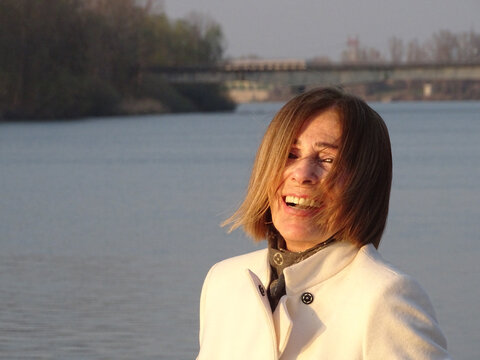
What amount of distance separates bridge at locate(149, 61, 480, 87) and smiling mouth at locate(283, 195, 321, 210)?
73.3m

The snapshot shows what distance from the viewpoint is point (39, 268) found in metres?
10.6

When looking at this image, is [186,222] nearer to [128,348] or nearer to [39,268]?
[39,268]

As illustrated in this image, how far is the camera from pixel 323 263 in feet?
6.00

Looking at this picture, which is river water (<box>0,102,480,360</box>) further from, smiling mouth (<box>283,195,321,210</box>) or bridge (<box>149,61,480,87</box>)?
bridge (<box>149,61,480,87</box>)

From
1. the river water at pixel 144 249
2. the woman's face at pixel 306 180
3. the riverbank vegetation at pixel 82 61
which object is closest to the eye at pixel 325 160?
the woman's face at pixel 306 180

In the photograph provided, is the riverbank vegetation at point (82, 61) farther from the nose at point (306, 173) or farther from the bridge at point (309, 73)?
the nose at point (306, 173)

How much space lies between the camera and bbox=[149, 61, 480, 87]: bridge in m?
78.4

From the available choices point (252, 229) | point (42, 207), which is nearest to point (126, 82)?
point (42, 207)

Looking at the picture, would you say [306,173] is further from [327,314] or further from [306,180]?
[327,314]

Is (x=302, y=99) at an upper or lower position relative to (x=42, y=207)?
upper

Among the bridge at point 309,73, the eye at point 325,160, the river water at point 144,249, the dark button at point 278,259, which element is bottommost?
the bridge at point 309,73

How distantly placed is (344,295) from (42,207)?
639 inches

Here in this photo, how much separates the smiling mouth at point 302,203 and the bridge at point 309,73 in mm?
73309

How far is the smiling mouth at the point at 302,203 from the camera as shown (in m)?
1.86
